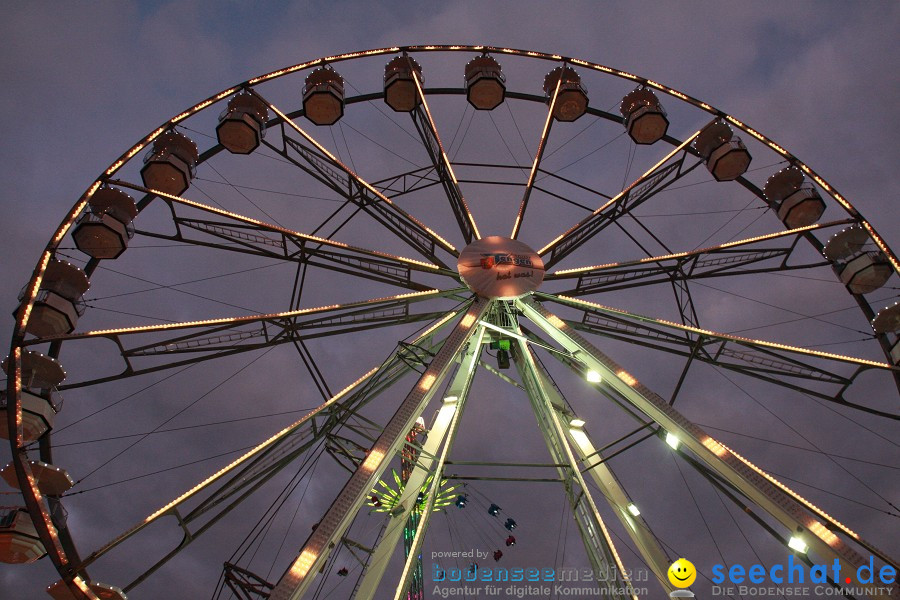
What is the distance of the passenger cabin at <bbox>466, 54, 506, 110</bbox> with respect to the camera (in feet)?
58.2

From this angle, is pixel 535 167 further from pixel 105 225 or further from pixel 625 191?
pixel 105 225

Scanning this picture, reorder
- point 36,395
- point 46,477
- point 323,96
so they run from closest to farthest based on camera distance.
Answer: point 46,477
point 36,395
point 323,96

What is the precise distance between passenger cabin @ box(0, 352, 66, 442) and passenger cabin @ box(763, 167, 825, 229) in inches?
633

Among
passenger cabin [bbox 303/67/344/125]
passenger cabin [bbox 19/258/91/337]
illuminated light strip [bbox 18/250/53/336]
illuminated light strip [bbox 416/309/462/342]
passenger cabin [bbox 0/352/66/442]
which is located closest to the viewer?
passenger cabin [bbox 0/352/66/442]

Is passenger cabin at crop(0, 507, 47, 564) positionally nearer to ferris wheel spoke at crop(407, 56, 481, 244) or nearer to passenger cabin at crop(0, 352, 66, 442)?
passenger cabin at crop(0, 352, 66, 442)

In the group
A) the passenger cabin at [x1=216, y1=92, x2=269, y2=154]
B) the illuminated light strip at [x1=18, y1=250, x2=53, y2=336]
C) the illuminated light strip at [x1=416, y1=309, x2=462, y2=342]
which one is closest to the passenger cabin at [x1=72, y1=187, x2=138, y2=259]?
the illuminated light strip at [x1=18, y1=250, x2=53, y2=336]

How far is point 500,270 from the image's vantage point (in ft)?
43.3

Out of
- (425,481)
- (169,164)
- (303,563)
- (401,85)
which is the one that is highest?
(401,85)

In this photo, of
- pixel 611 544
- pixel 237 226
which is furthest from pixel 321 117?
pixel 611 544

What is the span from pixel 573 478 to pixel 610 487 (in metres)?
0.70

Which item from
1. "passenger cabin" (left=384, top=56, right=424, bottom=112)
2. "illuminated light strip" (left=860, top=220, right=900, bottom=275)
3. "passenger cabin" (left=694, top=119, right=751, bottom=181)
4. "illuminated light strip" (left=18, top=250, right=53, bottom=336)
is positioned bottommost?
"illuminated light strip" (left=18, top=250, right=53, bottom=336)

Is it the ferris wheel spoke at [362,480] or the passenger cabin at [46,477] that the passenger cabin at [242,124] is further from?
the passenger cabin at [46,477]

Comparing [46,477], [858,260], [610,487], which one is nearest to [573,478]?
[610,487]

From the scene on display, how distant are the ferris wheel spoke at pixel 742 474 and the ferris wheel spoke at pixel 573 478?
1.47 m
